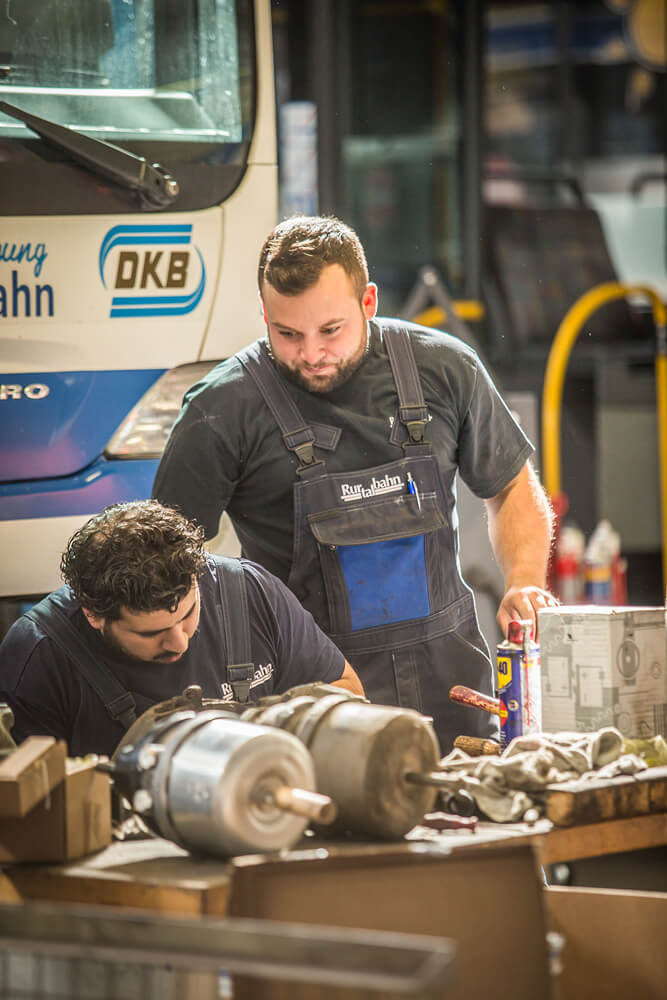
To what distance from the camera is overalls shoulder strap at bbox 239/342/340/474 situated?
2480 mm

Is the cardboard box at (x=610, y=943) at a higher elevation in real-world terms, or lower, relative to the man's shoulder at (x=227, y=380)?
lower

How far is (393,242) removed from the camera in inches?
322

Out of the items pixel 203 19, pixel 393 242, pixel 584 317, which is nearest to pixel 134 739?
pixel 203 19

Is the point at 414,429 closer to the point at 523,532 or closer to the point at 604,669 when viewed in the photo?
the point at 523,532

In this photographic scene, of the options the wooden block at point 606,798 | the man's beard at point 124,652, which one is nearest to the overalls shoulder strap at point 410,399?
the man's beard at point 124,652

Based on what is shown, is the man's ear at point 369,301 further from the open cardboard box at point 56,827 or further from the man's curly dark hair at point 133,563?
the open cardboard box at point 56,827

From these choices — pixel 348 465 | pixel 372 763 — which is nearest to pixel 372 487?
pixel 348 465

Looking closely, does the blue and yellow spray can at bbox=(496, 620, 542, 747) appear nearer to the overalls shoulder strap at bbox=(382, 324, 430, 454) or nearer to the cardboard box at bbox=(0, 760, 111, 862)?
the overalls shoulder strap at bbox=(382, 324, 430, 454)

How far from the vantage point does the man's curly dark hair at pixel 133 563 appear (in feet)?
6.91

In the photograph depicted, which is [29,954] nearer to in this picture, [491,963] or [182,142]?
[491,963]

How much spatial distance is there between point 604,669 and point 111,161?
1.43 metres

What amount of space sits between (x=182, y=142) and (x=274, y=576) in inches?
38.2

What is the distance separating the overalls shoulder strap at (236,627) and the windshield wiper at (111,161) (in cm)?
83

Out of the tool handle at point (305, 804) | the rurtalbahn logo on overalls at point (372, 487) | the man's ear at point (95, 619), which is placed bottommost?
the tool handle at point (305, 804)
